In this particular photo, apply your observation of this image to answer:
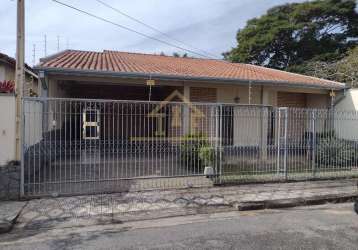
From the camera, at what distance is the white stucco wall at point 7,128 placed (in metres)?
7.05

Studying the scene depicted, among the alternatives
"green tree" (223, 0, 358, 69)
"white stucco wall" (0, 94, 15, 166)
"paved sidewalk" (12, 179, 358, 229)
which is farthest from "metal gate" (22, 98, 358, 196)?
"green tree" (223, 0, 358, 69)

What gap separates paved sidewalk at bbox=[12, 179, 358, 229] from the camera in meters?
6.24

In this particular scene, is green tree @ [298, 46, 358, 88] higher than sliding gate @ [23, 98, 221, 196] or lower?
higher

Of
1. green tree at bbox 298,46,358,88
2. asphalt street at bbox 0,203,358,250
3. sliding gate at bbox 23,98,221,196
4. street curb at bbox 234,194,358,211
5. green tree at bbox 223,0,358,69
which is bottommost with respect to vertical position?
asphalt street at bbox 0,203,358,250

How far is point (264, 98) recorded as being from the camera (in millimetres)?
12867

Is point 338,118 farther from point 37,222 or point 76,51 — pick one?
point 76,51

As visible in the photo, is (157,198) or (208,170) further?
(208,170)

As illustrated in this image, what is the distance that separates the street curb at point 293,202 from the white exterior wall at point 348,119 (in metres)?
4.43

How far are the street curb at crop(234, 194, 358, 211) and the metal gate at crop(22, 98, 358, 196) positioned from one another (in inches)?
62.7

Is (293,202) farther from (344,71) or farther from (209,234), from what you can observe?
(344,71)

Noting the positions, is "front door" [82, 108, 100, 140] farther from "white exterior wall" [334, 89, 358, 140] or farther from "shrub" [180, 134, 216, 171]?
"white exterior wall" [334, 89, 358, 140]

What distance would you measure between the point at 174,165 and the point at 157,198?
2.13 metres

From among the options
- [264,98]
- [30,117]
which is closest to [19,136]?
[30,117]

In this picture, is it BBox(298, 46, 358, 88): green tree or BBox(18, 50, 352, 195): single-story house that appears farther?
BBox(298, 46, 358, 88): green tree
